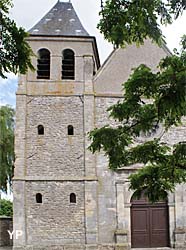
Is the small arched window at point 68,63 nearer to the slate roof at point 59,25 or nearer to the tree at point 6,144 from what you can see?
the slate roof at point 59,25

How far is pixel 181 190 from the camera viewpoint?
19562mm

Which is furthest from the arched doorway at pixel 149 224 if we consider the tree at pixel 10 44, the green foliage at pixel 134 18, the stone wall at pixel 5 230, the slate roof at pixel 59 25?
the tree at pixel 10 44

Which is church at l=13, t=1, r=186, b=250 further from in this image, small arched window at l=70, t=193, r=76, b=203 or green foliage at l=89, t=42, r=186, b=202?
green foliage at l=89, t=42, r=186, b=202

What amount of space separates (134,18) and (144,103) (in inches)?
88.0

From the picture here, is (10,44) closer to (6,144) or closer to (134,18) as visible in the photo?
(134,18)

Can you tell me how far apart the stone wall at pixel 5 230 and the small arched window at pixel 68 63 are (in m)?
8.10

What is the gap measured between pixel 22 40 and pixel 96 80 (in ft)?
51.9

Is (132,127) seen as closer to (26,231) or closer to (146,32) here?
(146,32)

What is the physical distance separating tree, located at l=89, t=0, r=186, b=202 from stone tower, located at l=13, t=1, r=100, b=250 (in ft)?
35.7

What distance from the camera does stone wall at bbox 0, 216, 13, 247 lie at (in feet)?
76.3

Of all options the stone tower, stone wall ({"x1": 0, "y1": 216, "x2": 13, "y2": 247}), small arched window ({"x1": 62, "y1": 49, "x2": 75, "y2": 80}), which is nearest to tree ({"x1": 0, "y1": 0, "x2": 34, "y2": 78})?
the stone tower

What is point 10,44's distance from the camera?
4.81 m

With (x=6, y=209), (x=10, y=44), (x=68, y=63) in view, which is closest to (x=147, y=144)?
(x=10, y=44)

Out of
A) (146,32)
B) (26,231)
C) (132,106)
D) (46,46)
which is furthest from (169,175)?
(46,46)
